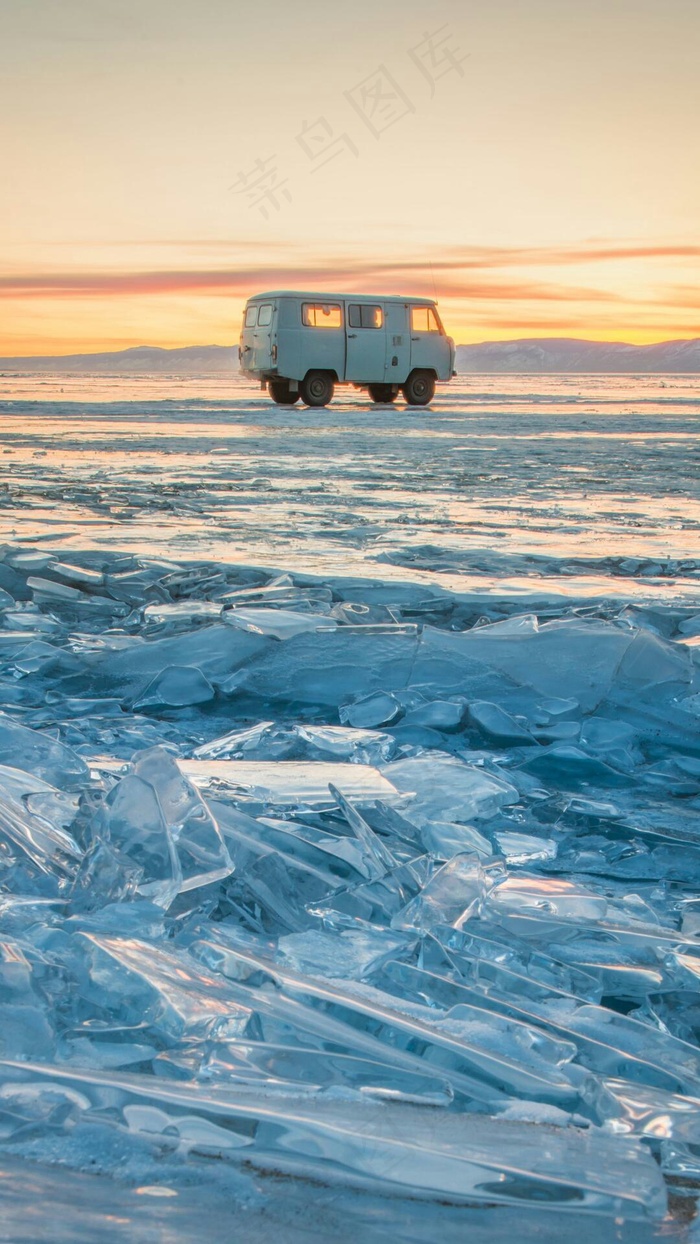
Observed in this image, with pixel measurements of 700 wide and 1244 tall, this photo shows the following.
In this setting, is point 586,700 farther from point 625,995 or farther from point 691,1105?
point 691,1105

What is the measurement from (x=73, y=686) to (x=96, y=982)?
80.1 inches

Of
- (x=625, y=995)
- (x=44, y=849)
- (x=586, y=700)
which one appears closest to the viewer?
(x=625, y=995)

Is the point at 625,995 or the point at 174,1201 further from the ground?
the point at 174,1201

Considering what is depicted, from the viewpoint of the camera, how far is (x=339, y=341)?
20.1m

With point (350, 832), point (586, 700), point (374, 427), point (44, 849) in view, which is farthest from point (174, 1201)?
point (374, 427)

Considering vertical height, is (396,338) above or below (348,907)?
above

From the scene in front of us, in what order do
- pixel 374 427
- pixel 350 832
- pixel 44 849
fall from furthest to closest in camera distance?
pixel 374 427
pixel 350 832
pixel 44 849

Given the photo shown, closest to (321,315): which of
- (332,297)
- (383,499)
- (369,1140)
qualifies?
(332,297)

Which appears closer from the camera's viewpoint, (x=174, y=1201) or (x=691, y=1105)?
(x=174, y=1201)

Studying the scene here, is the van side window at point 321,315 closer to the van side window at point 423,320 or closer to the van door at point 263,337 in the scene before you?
the van door at point 263,337

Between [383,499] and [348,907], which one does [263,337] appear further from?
[348,907]

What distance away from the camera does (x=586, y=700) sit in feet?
10.7

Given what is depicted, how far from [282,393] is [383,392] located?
2.18 m

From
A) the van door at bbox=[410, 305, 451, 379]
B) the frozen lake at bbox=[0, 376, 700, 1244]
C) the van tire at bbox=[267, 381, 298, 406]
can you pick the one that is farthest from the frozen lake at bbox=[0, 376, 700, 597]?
the van tire at bbox=[267, 381, 298, 406]
